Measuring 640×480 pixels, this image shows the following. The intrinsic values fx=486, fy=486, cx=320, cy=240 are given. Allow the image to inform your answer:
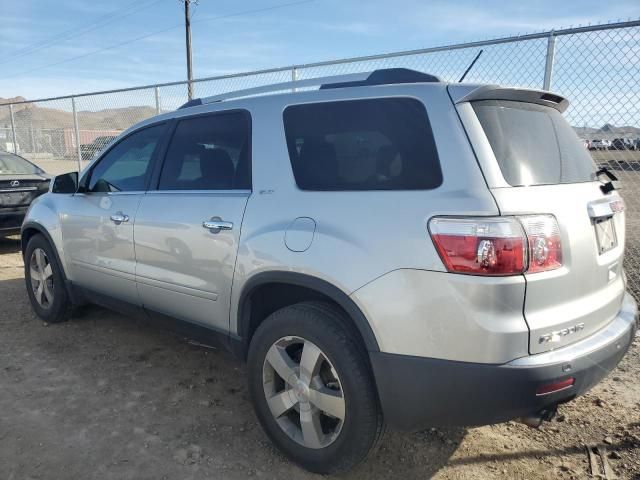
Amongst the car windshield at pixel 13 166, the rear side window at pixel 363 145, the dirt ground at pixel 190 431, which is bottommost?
the dirt ground at pixel 190 431

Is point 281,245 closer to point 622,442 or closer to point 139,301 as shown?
point 139,301

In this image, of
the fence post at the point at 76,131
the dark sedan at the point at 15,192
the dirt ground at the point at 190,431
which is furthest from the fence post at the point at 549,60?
the fence post at the point at 76,131

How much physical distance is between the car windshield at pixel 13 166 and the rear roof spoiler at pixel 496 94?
24.6ft

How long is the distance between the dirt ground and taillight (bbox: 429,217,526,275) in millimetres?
1274

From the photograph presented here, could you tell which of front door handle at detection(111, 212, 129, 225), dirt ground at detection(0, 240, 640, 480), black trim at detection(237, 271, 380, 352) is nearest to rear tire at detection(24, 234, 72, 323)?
dirt ground at detection(0, 240, 640, 480)

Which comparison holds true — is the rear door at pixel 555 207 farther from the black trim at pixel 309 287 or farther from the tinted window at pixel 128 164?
the tinted window at pixel 128 164

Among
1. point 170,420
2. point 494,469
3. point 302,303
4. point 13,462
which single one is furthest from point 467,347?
point 13,462

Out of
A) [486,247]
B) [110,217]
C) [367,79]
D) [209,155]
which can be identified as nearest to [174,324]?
[110,217]

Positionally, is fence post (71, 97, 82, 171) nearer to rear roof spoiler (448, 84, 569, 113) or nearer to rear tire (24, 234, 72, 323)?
rear tire (24, 234, 72, 323)

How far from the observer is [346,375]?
2.20 m

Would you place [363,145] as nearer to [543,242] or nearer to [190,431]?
[543,242]

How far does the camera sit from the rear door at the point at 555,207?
76.3 inches

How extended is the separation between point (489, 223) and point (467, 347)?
0.49m

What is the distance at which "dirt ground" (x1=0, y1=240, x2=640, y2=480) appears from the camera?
2.55 meters
